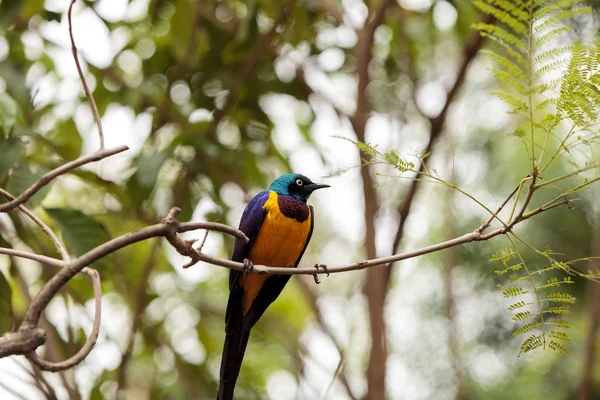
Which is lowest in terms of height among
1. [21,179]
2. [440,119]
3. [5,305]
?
[5,305]

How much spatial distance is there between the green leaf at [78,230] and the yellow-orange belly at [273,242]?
27.9 inches

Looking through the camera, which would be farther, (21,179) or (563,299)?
(21,179)

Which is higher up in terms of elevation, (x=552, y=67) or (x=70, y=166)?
(x=552, y=67)

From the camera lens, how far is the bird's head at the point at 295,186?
3310 mm

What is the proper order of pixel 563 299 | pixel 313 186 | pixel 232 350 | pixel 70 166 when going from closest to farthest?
1. pixel 70 166
2. pixel 563 299
3. pixel 232 350
4. pixel 313 186

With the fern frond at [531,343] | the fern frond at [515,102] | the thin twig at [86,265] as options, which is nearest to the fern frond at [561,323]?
the fern frond at [531,343]

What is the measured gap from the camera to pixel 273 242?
3139mm

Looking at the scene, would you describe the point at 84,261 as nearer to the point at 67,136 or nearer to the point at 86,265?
the point at 86,265

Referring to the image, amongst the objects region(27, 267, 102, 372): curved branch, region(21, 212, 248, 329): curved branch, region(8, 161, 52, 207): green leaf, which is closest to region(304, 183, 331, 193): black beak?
region(8, 161, 52, 207): green leaf

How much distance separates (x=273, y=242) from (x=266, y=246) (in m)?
0.04

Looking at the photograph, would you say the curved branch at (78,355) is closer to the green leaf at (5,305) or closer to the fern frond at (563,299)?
the green leaf at (5,305)

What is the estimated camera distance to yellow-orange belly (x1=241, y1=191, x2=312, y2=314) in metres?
3.12

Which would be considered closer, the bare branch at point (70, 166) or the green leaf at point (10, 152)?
the bare branch at point (70, 166)

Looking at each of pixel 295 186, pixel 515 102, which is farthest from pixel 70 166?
pixel 295 186
